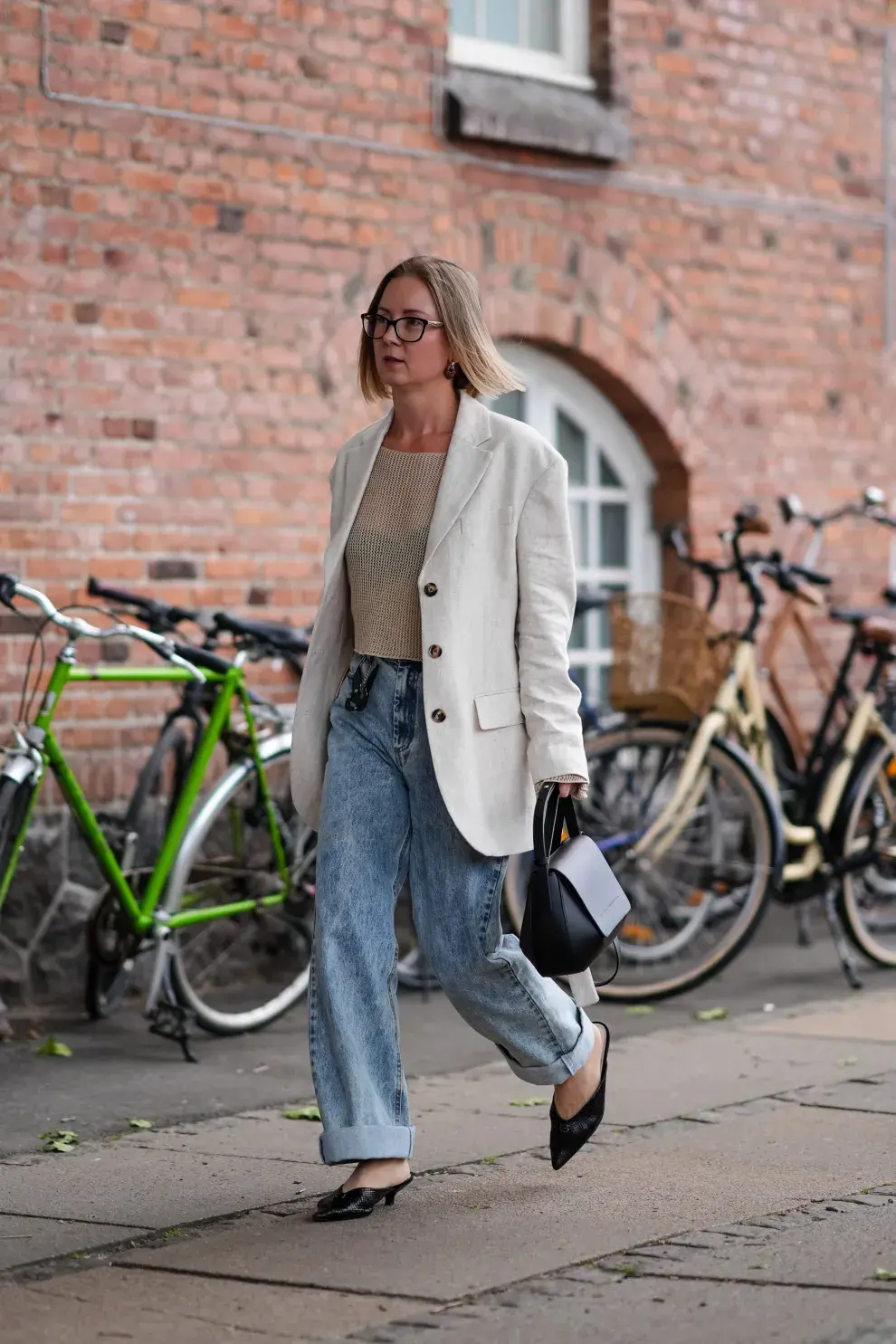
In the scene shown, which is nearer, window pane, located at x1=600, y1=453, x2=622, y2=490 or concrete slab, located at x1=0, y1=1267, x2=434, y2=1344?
concrete slab, located at x1=0, y1=1267, x2=434, y2=1344

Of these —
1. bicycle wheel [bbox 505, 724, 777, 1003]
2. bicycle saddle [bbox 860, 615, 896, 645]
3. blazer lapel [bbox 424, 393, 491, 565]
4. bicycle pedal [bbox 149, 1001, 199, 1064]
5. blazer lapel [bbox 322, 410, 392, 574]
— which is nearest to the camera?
blazer lapel [bbox 424, 393, 491, 565]

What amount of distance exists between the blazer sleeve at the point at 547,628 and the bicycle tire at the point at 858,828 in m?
3.60

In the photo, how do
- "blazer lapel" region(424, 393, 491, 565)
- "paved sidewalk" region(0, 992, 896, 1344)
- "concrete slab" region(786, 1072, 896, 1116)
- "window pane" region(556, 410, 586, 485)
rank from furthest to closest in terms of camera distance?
"window pane" region(556, 410, 586, 485)
"concrete slab" region(786, 1072, 896, 1116)
"blazer lapel" region(424, 393, 491, 565)
"paved sidewalk" region(0, 992, 896, 1344)

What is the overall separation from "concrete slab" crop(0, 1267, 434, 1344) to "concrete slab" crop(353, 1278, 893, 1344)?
12 cm

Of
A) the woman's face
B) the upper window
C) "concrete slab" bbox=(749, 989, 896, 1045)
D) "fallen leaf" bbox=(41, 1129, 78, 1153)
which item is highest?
the upper window

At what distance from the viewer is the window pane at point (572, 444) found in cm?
973

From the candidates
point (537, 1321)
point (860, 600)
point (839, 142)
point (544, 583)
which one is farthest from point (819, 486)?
point (537, 1321)

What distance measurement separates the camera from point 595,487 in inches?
388

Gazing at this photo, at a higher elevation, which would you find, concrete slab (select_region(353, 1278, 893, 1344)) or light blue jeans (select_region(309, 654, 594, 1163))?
light blue jeans (select_region(309, 654, 594, 1163))

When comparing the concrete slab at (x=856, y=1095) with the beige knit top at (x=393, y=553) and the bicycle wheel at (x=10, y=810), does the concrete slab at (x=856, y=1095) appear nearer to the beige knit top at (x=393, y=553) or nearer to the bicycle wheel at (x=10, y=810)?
the beige knit top at (x=393, y=553)

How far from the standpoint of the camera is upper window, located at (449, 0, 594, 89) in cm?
937

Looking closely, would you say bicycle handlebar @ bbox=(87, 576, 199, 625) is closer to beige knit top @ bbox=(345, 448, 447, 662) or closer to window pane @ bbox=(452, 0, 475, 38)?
beige knit top @ bbox=(345, 448, 447, 662)

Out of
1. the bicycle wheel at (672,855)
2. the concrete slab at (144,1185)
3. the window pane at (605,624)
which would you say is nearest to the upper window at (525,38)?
the window pane at (605,624)

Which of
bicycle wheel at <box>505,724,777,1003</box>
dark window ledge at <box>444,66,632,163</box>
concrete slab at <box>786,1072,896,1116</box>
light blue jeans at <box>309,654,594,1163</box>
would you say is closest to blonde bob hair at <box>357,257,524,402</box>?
light blue jeans at <box>309,654,594,1163</box>
